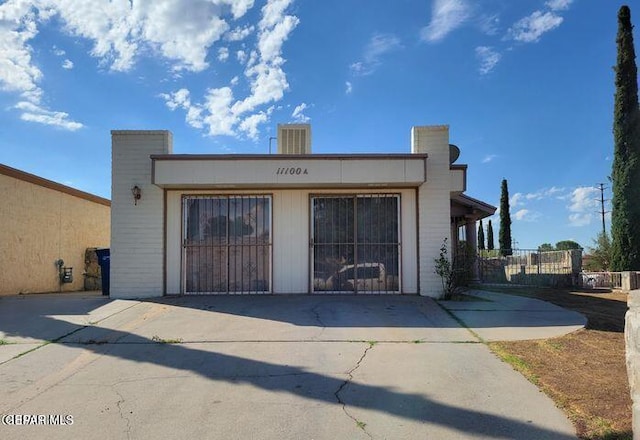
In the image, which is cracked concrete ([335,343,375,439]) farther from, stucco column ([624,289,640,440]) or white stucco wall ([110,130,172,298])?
white stucco wall ([110,130,172,298])

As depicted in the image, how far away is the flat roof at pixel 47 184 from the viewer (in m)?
13.1

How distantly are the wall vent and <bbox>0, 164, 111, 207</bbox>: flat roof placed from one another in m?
7.60

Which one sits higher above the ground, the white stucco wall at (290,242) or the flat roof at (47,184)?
the flat roof at (47,184)

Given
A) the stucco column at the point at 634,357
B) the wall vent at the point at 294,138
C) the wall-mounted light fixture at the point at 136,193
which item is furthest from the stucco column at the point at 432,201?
the stucco column at the point at 634,357

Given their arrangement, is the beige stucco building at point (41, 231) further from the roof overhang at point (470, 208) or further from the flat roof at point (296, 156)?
the roof overhang at point (470, 208)

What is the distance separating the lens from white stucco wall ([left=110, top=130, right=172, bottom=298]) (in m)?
11.3

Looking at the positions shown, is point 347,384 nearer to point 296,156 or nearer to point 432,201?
point 296,156

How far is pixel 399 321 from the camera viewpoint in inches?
339

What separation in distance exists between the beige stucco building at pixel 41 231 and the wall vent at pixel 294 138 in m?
7.67

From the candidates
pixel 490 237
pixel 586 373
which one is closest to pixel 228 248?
pixel 586 373

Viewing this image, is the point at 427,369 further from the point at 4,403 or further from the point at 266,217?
the point at 266,217

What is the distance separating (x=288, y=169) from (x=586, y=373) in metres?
7.39

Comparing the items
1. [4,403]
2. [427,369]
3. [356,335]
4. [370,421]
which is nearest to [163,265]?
[356,335]

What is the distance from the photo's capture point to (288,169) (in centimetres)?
1102
